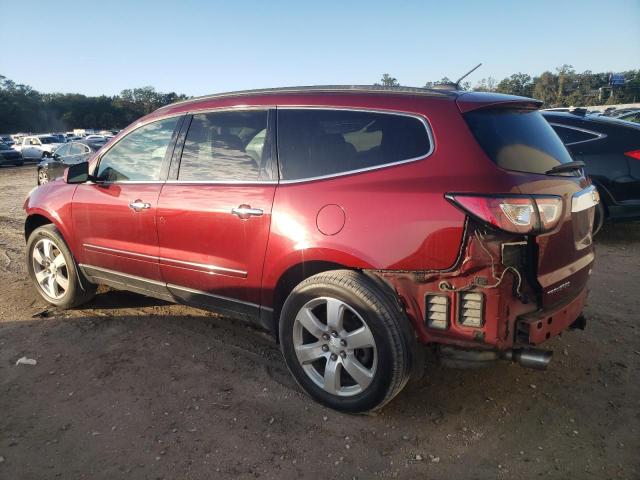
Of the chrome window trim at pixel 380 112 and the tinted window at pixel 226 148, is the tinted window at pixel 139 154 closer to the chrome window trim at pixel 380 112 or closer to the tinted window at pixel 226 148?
the tinted window at pixel 226 148

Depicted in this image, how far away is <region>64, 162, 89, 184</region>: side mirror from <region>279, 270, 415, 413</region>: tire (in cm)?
236

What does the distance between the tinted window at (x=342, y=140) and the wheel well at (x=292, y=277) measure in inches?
21.2

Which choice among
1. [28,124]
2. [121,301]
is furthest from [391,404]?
[28,124]

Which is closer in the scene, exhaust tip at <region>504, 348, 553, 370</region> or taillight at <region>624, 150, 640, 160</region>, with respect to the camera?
exhaust tip at <region>504, 348, 553, 370</region>

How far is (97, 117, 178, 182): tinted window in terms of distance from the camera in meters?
3.71

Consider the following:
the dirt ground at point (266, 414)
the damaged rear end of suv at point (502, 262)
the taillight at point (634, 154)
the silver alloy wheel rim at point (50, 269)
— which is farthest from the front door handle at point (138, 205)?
the taillight at point (634, 154)

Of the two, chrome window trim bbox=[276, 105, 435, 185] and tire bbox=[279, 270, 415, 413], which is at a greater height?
chrome window trim bbox=[276, 105, 435, 185]

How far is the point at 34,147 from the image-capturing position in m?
28.2

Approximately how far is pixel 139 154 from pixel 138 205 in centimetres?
49

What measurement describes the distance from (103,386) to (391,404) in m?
1.88

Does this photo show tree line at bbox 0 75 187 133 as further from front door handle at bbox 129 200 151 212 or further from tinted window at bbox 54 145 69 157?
front door handle at bbox 129 200 151 212

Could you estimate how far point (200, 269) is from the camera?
11.1 ft

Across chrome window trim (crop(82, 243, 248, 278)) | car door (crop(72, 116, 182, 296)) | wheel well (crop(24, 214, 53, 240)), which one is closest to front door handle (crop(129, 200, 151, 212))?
car door (crop(72, 116, 182, 296))

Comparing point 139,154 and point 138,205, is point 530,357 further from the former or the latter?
point 139,154
